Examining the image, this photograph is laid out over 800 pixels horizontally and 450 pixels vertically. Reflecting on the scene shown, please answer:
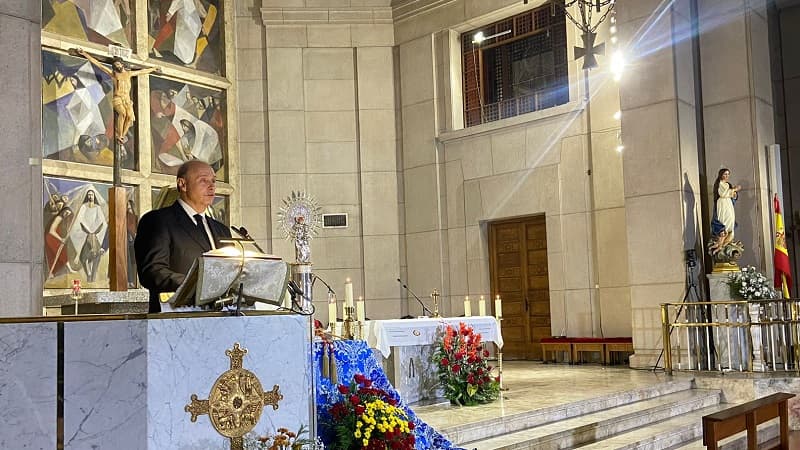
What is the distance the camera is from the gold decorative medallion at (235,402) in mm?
3338

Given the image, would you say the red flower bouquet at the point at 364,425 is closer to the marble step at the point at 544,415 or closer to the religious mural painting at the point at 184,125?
the marble step at the point at 544,415

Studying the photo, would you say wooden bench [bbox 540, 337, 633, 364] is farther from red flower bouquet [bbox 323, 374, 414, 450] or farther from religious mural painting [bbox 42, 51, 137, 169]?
red flower bouquet [bbox 323, 374, 414, 450]

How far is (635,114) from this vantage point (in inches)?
485

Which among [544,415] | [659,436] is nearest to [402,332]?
[544,415]

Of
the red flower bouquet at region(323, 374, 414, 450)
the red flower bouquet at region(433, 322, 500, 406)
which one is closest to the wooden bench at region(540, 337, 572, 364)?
the red flower bouquet at region(433, 322, 500, 406)

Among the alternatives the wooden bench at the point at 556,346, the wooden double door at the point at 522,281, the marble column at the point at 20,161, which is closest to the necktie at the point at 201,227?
the marble column at the point at 20,161

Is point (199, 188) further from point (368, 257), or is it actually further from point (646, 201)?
point (368, 257)

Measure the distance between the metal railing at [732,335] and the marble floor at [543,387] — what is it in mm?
573

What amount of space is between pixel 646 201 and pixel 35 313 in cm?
897

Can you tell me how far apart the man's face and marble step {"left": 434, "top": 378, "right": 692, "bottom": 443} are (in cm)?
350

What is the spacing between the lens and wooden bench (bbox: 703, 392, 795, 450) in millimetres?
5812

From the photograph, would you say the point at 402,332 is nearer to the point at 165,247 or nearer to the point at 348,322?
the point at 348,322

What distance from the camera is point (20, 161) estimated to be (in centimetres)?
590

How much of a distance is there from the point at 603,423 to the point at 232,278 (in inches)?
221
